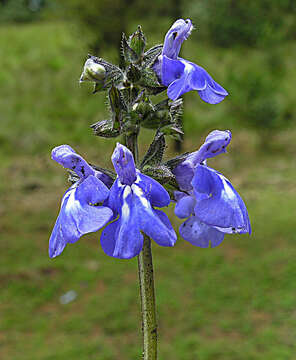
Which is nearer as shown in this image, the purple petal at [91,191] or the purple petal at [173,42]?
the purple petal at [91,191]

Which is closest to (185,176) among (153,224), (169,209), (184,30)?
(153,224)

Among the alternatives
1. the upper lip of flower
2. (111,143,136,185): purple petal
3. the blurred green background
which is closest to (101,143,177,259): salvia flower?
(111,143,136,185): purple petal

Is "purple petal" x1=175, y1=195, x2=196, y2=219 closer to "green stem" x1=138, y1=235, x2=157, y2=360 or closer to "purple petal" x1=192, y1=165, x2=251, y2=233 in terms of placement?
"purple petal" x1=192, y1=165, x2=251, y2=233

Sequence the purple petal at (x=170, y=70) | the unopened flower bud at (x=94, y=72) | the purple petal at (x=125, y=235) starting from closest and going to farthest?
1. the purple petal at (x=125, y=235)
2. the unopened flower bud at (x=94, y=72)
3. the purple petal at (x=170, y=70)

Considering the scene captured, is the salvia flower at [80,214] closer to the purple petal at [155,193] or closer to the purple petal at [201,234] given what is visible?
the purple petal at [155,193]

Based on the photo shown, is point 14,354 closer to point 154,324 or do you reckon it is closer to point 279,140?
point 154,324

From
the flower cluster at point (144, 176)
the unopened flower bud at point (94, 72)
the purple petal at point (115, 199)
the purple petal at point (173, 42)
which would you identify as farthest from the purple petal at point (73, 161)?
the purple petal at point (173, 42)
